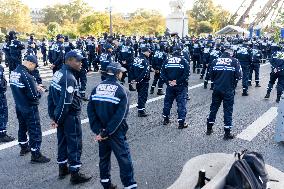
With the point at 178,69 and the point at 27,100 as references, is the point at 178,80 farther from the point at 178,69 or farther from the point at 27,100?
the point at 27,100

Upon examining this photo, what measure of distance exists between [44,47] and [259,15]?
52.8 m

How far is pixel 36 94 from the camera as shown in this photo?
6.48 metres

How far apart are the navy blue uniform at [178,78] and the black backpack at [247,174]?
5.35 m

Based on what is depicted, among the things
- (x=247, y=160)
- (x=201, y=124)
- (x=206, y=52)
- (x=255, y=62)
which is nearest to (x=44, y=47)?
(x=206, y=52)

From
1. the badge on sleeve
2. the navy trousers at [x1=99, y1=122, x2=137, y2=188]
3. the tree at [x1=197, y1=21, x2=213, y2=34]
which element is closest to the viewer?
the navy trousers at [x1=99, y1=122, x2=137, y2=188]

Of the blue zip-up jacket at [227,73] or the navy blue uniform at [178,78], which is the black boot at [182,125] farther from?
the blue zip-up jacket at [227,73]

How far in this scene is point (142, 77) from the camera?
390 inches

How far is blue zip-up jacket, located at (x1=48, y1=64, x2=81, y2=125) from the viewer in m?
5.57

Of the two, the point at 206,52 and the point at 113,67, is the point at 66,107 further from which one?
the point at 206,52

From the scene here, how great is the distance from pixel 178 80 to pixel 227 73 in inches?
52.3

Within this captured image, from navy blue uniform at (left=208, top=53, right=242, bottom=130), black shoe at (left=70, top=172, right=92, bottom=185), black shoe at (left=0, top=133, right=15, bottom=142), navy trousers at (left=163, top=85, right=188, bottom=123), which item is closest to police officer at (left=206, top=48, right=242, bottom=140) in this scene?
navy blue uniform at (left=208, top=53, right=242, bottom=130)

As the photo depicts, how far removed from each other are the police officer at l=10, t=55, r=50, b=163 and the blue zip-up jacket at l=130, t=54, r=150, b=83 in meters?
3.90

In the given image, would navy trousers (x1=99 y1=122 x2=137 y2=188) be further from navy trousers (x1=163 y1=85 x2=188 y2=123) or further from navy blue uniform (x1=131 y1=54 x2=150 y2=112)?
navy blue uniform (x1=131 y1=54 x2=150 y2=112)

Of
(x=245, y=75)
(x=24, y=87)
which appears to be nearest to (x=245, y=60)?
(x=245, y=75)
